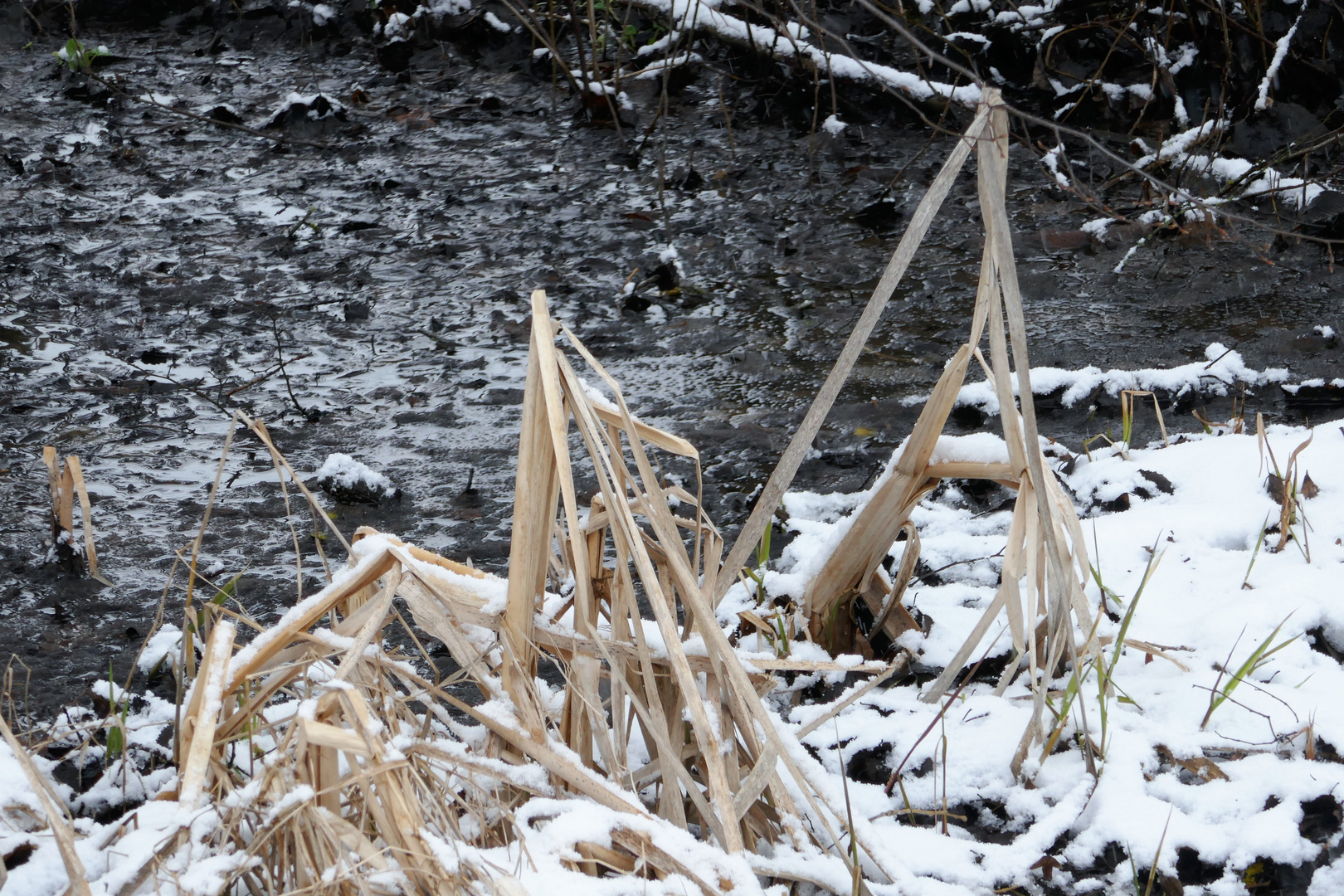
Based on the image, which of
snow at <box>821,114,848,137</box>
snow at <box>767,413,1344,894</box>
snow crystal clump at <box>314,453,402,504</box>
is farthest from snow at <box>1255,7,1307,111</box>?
snow crystal clump at <box>314,453,402,504</box>

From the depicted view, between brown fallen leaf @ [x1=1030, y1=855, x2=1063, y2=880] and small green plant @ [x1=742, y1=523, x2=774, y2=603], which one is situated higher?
small green plant @ [x1=742, y1=523, x2=774, y2=603]

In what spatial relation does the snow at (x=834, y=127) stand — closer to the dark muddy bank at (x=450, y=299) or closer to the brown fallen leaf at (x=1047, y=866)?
the dark muddy bank at (x=450, y=299)

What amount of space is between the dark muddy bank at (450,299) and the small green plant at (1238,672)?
1131 mm

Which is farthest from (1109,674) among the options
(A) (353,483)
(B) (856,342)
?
(A) (353,483)

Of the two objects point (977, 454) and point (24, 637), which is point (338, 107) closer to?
point (24, 637)

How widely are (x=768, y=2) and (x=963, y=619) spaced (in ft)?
13.4

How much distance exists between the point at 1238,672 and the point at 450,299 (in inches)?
113

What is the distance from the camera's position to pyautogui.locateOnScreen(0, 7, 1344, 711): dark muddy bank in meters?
2.74

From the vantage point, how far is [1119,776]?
5.20 ft

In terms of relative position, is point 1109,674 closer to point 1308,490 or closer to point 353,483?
point 1308,490

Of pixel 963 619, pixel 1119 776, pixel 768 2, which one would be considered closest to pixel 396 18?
pixel 768 2

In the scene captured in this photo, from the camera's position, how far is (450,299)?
12.6 feet

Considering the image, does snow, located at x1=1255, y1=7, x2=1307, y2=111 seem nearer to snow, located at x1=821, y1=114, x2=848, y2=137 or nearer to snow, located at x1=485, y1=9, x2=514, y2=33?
snow, located at x1=821, y1=114, x2=848, y2=137

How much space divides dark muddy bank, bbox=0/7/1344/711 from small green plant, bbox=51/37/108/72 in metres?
0.32
